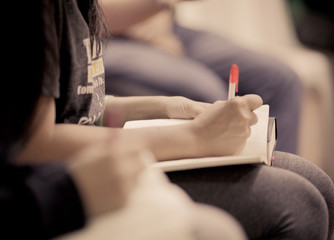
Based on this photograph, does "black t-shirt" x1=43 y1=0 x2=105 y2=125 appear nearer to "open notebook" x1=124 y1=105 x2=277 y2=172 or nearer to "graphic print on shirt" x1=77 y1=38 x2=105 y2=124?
"graphic print on shirt" x1=77 y1=38 x2=105 y2=124

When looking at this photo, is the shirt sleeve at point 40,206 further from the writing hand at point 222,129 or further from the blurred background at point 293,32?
the blurred background at point 293,32

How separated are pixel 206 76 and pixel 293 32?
1.15m

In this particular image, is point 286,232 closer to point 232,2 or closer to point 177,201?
point 177,201

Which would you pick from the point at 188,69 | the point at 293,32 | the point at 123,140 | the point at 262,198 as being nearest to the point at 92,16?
the point at 123,140

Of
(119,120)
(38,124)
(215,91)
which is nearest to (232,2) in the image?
(215,91)

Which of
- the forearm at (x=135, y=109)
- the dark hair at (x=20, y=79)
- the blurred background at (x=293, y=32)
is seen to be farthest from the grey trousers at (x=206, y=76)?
the dark hair at (x=20, y=79)

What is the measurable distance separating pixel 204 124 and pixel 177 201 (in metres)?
0.24

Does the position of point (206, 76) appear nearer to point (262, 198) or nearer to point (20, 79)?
point (262, 198)

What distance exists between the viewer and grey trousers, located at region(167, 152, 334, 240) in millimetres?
682

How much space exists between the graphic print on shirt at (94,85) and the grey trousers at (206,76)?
651 millimetres

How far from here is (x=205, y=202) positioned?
27.3 inches

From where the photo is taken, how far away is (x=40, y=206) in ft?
1.61

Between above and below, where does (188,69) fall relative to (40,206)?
below

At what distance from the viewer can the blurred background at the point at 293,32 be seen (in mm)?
2295
